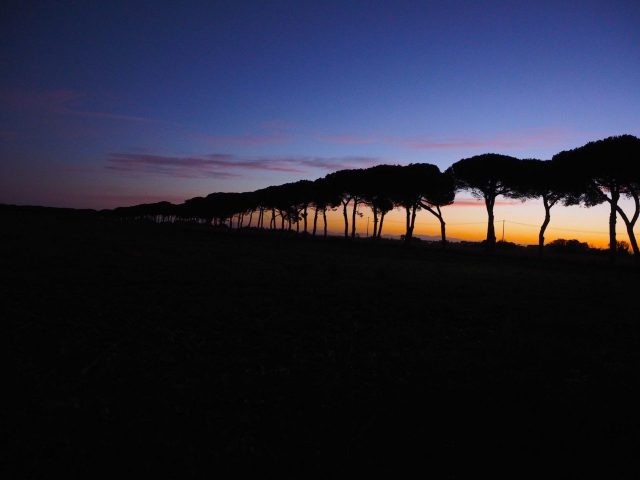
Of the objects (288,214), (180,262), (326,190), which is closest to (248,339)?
(180,262)

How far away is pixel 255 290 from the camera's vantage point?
12195mm

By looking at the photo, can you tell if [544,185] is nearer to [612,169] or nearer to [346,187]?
[612,169]

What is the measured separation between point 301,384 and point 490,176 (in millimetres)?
46897

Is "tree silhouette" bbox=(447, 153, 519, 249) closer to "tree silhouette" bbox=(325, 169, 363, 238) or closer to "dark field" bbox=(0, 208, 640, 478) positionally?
"tree silhouette" bbox=(325, 169, 363, 238)

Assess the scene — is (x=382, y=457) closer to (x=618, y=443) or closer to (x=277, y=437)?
(x=277, y=437)

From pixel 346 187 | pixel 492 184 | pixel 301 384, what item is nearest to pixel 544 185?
pixel 492 184

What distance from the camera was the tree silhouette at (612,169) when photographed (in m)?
31.7

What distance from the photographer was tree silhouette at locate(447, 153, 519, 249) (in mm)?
44500

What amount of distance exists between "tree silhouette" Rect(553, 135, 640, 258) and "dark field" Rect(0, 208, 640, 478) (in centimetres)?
2900

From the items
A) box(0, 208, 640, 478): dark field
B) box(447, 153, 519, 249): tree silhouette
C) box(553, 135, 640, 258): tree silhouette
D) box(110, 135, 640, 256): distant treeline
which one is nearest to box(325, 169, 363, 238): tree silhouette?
box(110, 135, 640, 256): distant treeline

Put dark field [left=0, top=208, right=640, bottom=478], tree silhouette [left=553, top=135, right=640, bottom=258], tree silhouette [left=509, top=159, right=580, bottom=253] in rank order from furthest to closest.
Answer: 1. tree silhouette [left=509, top=159, right=580, bottom=253]
2. tree silhouette [left=553, top=135, right=640, bottom=258]
3. dark field [left=0, top=208, right=640, bottom=478]

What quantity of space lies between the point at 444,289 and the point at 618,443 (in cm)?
1037

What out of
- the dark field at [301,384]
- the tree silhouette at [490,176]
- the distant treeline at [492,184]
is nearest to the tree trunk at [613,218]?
the distant treeline at [492,184]

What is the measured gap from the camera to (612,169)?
32969mm
